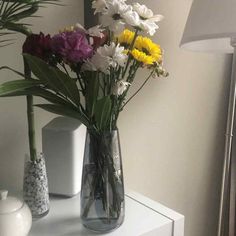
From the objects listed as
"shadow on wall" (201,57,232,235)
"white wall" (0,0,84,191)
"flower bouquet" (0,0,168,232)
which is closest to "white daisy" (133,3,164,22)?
"flower bouquet" (0,0,168,232)

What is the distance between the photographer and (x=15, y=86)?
0.80 metres

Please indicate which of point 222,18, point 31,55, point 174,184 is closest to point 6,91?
point 31,55

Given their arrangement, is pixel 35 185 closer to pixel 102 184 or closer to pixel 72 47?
pixel 102 184

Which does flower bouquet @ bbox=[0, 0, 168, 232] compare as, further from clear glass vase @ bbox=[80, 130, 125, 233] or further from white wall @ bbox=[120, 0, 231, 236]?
white wall @ bbox=[120, 0, 231, 236]

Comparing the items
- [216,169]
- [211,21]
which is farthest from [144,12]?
[216,169]

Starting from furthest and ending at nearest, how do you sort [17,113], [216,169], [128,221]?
[216,169], [17,113], [128,221]

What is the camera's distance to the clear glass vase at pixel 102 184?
2.92 feet

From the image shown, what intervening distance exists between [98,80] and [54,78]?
0.32 ft

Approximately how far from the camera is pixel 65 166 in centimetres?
106

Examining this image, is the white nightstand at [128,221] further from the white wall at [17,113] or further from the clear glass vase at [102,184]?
the white wall at [17,113]

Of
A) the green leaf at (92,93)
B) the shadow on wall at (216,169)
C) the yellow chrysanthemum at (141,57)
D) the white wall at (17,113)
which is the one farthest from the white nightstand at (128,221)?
the shadow on wall at (216,169)

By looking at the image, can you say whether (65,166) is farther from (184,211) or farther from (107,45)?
(184,211)

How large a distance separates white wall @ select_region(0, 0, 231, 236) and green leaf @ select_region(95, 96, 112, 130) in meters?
0.36

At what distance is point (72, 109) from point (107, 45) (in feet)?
0.55
